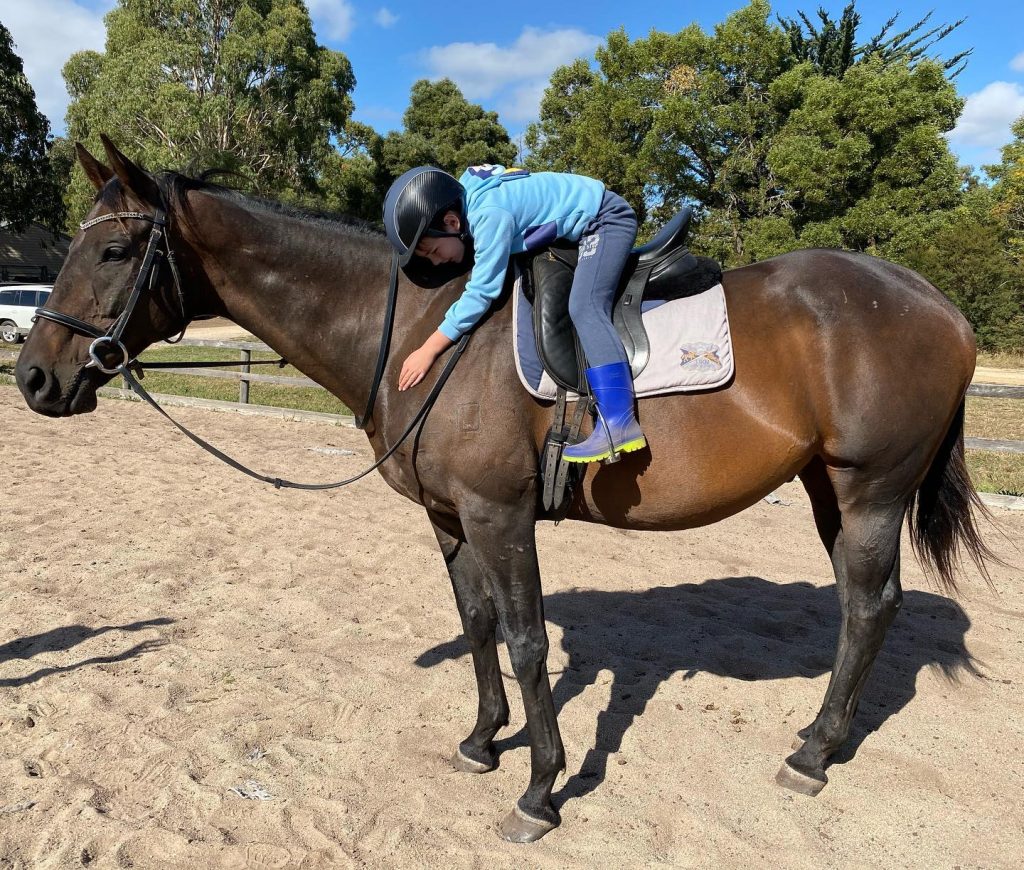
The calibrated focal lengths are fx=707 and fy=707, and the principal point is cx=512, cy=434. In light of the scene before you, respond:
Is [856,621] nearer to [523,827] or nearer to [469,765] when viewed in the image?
[523,827]

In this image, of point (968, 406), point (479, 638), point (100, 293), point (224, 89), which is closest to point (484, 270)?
point (100, 293)

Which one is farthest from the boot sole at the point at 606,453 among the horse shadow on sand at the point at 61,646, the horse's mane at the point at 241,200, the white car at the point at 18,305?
the white car at the point at 18,305

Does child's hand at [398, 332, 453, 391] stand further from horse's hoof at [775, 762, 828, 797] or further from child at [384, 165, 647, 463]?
horse's hoof at [775, 762, 828, 797]

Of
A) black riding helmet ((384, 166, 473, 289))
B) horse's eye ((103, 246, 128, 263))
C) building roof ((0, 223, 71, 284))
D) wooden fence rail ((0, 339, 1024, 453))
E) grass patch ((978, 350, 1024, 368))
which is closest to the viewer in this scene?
black riding helmet ((384, 166, 473, 289))

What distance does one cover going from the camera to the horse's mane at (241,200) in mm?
2777

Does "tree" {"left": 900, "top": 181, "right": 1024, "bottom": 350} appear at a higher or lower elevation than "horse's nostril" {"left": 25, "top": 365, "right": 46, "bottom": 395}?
higher

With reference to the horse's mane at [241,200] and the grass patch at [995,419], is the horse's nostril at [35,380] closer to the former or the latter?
the horse's mane at [241,200]

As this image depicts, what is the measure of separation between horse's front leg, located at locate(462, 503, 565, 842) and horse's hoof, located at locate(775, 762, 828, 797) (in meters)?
1.00

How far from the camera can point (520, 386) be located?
273cm

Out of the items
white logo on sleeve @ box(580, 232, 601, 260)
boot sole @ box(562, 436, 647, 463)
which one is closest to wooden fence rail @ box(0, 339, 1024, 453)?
white logo on sleeve @ box(580, 232, 601, 260)

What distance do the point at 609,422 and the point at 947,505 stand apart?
1.94 m

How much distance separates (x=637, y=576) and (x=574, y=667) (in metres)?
1.47

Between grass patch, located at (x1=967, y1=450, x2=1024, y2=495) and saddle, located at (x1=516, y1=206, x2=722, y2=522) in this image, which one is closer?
saddle, located at (x1=516, y1=206, x2=722, y2=522)

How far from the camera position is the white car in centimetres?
2308
